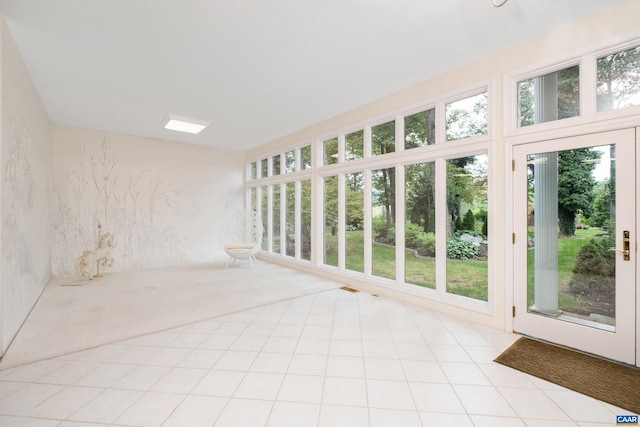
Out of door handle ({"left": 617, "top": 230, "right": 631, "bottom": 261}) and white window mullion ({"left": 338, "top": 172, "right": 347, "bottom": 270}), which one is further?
white window mullion ({"left": 338, "top": 172, "right": 347, "bottom": 270})

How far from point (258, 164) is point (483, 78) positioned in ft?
17.5

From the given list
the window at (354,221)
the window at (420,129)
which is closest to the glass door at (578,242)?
the window at (420,129)

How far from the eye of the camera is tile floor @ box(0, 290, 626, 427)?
1582mm

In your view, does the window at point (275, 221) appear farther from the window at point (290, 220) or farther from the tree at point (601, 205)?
the tree at point (601, 205)

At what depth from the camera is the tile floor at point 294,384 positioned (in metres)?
1.58

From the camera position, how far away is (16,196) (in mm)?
2727

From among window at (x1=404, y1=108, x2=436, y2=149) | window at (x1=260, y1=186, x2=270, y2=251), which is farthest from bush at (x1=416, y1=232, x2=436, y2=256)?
window at (x1=260, y1=186, x2=270, y2=251)

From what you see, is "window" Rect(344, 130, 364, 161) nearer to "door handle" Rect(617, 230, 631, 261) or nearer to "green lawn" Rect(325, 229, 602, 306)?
"green lawn" Rect(325, 229, 602, 306)

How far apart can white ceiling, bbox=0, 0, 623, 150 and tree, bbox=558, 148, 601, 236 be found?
4.01ft

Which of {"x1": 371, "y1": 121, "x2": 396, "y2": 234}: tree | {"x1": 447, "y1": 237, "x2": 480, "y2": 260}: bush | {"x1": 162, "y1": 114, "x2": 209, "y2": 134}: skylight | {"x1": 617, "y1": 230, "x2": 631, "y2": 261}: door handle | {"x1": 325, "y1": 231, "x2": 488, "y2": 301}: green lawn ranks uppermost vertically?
{"x1": 162, "y1": 114, "x2": 209, "y2": 134}: skylight

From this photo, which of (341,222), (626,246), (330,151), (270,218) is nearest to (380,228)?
(341,222)

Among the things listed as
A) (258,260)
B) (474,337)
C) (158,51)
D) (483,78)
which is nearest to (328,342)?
(474,337)

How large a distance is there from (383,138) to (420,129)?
1.99 feet

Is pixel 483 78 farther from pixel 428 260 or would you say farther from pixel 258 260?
pixel 258 260
